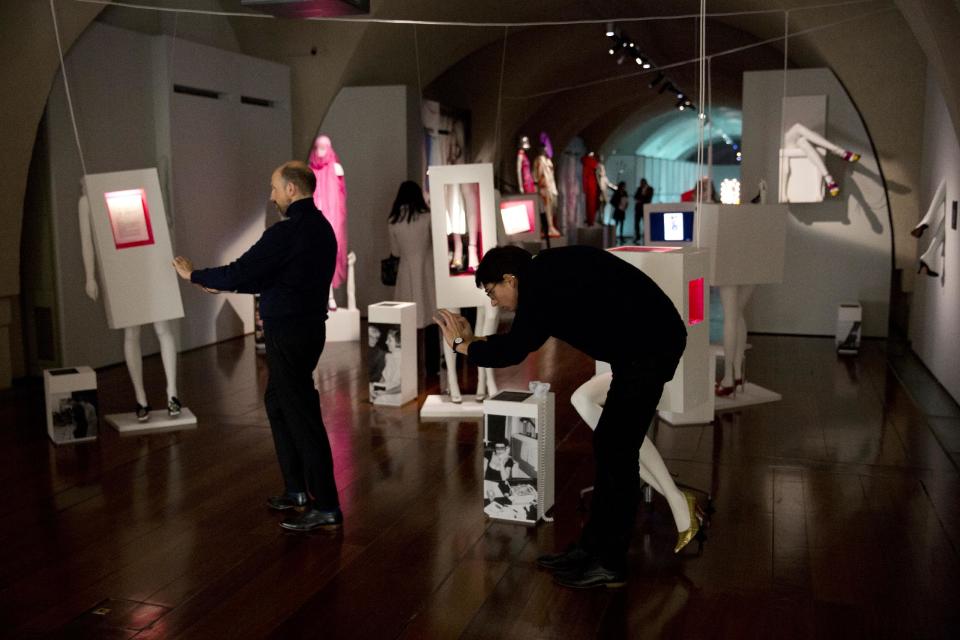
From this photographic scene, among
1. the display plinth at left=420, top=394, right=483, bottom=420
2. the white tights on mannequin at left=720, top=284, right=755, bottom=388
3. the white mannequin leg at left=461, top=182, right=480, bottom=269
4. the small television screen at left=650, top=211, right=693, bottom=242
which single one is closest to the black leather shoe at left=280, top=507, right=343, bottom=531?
the display plinth at left=420, top=394, right=483, bottom=420

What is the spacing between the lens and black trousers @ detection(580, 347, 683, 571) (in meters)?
3.84

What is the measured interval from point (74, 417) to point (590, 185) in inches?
767

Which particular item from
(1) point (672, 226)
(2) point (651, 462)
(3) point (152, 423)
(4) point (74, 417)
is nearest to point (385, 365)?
(3) point (152, 423)

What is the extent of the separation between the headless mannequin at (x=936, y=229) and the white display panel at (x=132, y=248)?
6435 mm

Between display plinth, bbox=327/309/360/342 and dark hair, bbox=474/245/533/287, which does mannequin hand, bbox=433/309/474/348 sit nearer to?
dark hair, bbox=474/245/533/287

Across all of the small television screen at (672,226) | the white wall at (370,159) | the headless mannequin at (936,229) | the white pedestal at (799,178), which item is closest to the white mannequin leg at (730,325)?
the small television screen at (672,226)

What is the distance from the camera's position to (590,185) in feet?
80.5

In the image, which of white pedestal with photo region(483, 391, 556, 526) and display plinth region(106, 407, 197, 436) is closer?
white pedestal with photo region(483, 391, 556, 526)

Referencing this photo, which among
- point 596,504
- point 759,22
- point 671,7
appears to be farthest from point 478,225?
point 671,7

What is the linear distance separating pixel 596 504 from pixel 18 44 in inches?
254

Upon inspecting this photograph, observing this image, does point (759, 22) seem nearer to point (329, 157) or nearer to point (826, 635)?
point (329, 157)

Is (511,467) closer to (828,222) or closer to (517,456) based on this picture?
(517,456)

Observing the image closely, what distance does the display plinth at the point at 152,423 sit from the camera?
662cm

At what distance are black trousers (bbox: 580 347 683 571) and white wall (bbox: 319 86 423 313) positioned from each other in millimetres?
8975
